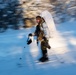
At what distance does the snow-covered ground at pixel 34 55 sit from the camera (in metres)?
9.00

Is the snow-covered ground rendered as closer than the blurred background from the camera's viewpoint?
Yes

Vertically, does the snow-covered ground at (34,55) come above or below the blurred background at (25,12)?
below

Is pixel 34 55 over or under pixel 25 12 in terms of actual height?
under

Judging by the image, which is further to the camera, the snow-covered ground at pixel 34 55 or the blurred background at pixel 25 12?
the blurred background at pixel 25 12

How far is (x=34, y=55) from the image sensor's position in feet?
34.2

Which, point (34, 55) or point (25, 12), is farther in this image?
point (25, 12)

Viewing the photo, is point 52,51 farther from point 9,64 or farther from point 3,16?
point 3,16

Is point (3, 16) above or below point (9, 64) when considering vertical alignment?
above

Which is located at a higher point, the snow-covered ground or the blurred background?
the blurred background

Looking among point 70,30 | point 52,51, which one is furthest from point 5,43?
point 70,30

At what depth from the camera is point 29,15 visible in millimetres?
15281

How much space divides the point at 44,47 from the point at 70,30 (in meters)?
4.72

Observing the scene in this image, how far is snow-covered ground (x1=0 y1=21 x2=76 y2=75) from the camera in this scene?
29.5ft

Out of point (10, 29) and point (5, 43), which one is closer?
point (5, 43)
